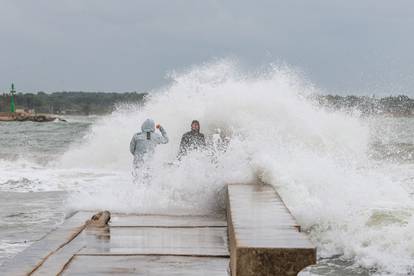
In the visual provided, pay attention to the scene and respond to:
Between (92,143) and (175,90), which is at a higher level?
(175,90)

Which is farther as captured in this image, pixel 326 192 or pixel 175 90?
pixel 175 90

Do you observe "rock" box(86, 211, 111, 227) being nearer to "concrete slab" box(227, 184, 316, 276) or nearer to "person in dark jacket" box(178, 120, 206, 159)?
"concrete slab" box(227, 184, 316, 276)

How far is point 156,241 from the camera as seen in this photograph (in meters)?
6.49

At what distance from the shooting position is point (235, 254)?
13.8ft

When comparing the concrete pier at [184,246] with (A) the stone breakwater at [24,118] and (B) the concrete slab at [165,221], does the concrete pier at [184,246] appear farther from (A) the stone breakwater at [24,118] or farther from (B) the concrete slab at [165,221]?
(A) the stone breakwater at [24,118]

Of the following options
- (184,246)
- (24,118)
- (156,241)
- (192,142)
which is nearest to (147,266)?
(184,246)

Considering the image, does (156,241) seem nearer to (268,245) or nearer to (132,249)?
(132,249)

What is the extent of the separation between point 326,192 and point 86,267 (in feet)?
15.6

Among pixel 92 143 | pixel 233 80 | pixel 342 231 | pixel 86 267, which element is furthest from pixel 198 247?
pixel 92 143

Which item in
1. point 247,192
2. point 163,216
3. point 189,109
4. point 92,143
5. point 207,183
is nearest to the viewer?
point 247,192

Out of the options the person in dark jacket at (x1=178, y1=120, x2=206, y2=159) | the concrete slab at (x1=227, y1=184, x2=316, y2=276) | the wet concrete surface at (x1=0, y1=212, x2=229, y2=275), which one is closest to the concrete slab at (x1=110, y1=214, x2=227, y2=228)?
the wet concrete surface at (x1=0, y1=212, x2=229, y2=275)

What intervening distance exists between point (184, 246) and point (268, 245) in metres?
2.17

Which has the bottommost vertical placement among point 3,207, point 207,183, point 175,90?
point 3,207

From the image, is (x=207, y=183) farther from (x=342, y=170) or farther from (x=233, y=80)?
(x=233, y=80)
